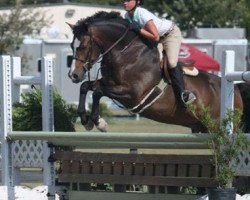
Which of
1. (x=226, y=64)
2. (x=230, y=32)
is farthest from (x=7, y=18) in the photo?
(x=226, y=64)

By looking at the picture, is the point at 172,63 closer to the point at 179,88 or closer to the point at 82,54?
the point at 179,88

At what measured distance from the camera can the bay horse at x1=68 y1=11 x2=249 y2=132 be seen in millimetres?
8492

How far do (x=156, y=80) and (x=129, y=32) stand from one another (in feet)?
1.87

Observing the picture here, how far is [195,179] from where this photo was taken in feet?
22.7

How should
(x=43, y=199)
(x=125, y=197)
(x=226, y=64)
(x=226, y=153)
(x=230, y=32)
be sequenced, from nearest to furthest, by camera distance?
1. (x=226, y=153)
2. (x=226, y=64)
3. (x=125, y=197)
4. (x=43, y=199)
5. (x=230, y=32)

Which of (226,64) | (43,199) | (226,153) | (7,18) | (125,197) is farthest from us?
(7,18)

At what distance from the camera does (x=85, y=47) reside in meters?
8.61

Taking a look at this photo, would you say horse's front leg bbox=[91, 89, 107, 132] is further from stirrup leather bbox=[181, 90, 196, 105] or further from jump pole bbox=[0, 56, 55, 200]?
stirrup leather bbox=[181, 90, 196, 105]

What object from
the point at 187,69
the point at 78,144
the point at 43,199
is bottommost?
the point at 43,199

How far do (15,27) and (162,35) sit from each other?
1876cm

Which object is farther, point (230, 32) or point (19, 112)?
point (230, 32)

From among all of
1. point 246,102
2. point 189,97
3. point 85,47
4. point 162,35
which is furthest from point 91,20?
point 246,102

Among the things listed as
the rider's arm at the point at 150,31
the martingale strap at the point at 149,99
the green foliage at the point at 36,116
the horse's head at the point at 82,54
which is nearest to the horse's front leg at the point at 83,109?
the horse's head at the point at 82,54

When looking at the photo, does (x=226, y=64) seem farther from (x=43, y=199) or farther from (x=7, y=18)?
(x=7, y=18)
